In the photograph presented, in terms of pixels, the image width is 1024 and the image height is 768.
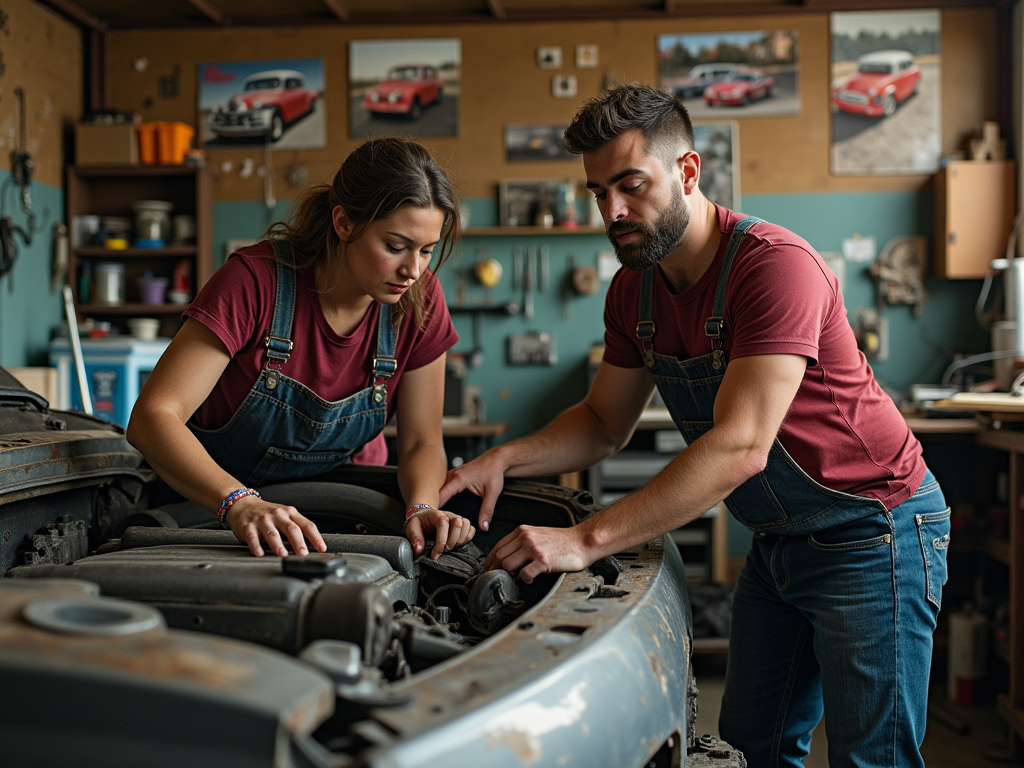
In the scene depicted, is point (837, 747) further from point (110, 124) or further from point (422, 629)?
point (110, 124)

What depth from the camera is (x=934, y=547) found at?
1.73 m

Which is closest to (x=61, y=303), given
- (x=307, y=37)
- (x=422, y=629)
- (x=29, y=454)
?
(x=307, y=37)

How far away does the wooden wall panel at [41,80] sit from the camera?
468 cm

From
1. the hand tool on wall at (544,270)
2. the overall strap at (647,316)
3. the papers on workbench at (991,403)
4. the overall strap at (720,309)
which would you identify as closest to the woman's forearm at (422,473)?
the overall strap at (647,316)

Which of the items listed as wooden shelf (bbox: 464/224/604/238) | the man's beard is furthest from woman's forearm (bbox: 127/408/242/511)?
wooden shelf (bbox: 464/224/604/238)

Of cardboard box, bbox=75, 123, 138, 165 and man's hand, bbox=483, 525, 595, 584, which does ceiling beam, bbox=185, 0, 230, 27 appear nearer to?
cardboard box, bbox=75, 123, 138, 165

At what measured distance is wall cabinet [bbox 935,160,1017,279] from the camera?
189 inches

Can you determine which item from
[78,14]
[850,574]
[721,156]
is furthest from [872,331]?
[78,14]

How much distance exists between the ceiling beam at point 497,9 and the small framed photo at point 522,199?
0.98 meters

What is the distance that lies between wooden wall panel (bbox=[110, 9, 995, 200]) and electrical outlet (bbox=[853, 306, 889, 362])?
2.43 feet

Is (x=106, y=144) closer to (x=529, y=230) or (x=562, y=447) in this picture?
(x=529, y=230)

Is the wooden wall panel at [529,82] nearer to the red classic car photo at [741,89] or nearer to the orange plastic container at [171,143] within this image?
the red classic car photo at [741,89]

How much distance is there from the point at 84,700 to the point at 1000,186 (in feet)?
17.2

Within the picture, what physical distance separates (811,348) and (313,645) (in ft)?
3.41
